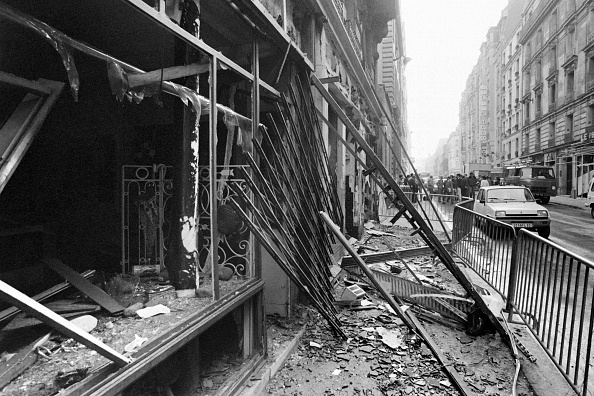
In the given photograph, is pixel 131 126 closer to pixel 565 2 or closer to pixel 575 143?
pixel 575 143

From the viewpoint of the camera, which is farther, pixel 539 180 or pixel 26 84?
pixel 539 180

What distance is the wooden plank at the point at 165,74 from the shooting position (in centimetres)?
303

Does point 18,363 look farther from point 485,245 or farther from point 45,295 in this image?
point 485,245

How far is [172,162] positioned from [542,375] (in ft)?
15.6

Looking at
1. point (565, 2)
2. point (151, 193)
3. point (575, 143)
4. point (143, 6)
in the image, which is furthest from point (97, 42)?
point (565, 2)

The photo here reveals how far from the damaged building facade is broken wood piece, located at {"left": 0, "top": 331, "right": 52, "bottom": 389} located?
0.74 meters

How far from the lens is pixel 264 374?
3682 millimetres

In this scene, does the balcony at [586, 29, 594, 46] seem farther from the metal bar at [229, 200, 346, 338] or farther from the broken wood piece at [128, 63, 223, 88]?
the broken wood piece at [128, 63, 223, 88]

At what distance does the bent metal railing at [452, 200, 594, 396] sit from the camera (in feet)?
11.1

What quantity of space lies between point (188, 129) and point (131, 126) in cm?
232

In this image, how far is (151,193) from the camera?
15.5 ft

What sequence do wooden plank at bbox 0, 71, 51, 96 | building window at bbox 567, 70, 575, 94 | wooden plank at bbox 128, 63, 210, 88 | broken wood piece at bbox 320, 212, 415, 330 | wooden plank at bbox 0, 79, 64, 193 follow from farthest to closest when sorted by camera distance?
building window at bbox 567, 70, 575, 94 → broken wood piece at bbox 320, 212, 415, 330 → wooden plank at bbox 128, 63, 210, 88 → wooden plank at bbox 0, 71, 51, 96 → wooden plank at bbox 0, 79, 64, 193

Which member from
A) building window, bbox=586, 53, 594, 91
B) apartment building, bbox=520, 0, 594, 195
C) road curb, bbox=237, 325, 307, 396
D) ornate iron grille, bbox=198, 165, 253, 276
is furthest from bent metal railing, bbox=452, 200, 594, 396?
building window, bbox=586, 53, 594, 91

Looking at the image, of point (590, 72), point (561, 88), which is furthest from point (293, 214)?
point (561, 88)
